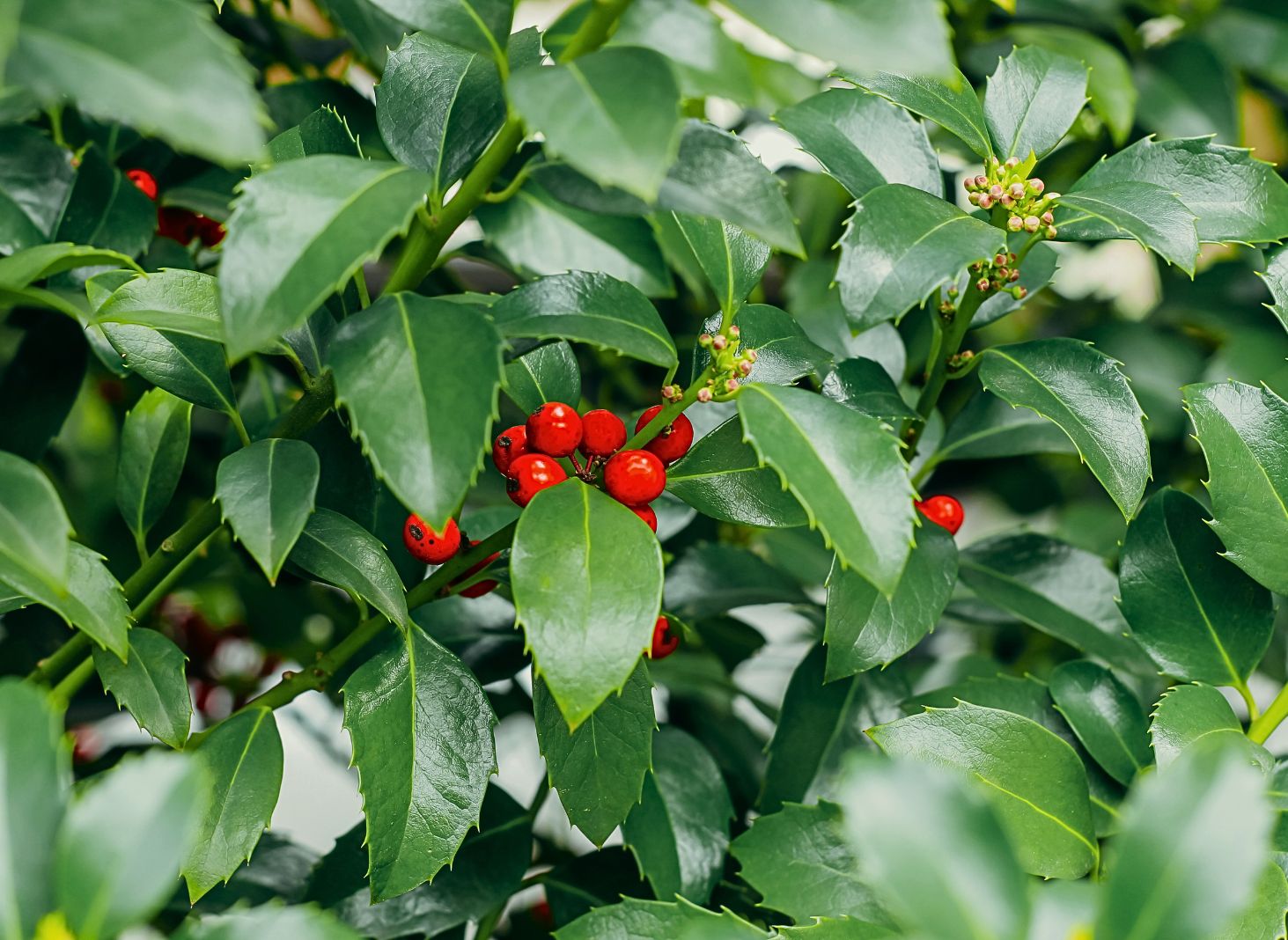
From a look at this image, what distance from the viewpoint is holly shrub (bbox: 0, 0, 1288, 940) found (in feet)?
1.02

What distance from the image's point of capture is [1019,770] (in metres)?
0.51

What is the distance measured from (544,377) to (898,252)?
0.18 meters

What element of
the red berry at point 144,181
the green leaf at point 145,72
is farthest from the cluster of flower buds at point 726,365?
the red berry at point 144,181

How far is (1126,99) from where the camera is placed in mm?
814

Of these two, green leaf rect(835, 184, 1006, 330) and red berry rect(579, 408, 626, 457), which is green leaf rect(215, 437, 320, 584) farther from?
green leaf rect(835, 184, 1006, 330)

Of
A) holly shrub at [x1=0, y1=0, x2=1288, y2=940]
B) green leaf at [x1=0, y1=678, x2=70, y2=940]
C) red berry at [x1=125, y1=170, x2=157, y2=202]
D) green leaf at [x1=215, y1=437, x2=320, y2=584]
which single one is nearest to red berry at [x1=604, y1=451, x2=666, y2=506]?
holly shrub at [x1=0, y1=0, x2=1288, y2=940]

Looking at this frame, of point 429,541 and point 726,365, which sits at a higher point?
point 726,365

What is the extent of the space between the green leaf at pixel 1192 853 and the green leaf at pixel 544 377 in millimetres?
334

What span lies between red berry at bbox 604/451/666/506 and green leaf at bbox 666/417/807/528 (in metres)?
0.02

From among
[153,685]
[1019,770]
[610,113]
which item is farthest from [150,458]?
[1019,770]

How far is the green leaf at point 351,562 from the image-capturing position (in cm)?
46

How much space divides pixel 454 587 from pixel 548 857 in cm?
32

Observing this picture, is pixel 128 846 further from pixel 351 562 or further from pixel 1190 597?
pixel 1190 597

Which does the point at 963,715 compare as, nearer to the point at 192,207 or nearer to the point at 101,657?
the point at 101,657
